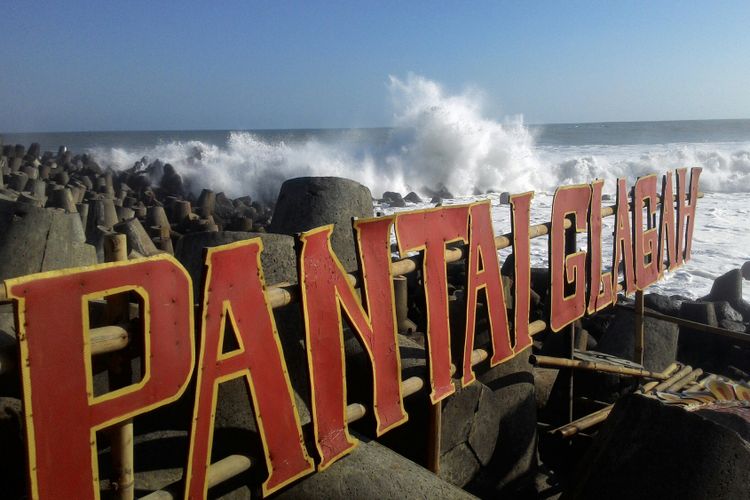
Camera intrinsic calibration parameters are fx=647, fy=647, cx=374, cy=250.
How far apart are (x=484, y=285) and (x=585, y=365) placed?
3.97 ft

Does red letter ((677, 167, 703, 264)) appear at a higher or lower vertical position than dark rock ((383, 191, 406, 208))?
higher

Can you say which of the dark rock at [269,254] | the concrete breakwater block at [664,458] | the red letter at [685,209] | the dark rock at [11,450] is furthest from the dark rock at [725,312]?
the dark rock at [11,450]

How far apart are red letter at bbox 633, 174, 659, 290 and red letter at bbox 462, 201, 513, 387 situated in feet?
7.07

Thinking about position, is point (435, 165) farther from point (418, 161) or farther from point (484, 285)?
point (484, 285)

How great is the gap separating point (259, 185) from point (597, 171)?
53.5 ft

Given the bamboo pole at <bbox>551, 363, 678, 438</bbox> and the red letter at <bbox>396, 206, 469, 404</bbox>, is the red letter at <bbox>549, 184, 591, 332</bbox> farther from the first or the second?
the red letter at <bbox>396, 206, 469, 404</bbox>

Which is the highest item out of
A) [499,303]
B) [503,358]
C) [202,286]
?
[202,286]

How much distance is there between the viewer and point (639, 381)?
15.6 ft

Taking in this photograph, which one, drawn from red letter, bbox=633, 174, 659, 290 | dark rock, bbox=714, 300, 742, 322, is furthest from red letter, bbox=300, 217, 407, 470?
dark rock, bbox=714, 300, 742, 322

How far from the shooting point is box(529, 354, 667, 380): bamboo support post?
13.4 ft

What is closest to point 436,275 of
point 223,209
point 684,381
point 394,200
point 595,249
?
point 595,249

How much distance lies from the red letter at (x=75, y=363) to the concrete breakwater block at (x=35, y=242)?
3050 millimetres

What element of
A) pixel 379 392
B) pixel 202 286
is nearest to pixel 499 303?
pixel 379 392

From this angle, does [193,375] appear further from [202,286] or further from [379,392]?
[379,392]
